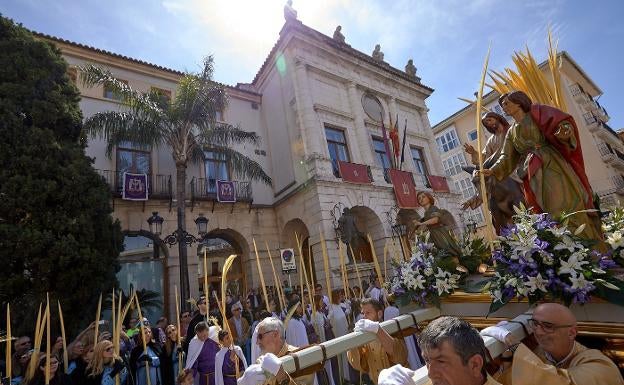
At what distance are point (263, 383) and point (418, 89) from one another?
2237 centimetres

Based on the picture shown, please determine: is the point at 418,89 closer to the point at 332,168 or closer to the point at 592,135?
the point at 332,168

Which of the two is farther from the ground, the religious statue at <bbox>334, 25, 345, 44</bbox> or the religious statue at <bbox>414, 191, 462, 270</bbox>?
the religious statue at <bbox>334, 25, 345, 44</bbox>

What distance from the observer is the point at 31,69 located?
9.54 metres

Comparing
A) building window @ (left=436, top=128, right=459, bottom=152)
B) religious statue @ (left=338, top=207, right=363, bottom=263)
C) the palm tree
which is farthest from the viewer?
building window @ (left=436, top=128, right=459, bottom=152)

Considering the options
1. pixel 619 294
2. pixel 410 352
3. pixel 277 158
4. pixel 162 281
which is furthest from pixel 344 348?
pixel 277 158

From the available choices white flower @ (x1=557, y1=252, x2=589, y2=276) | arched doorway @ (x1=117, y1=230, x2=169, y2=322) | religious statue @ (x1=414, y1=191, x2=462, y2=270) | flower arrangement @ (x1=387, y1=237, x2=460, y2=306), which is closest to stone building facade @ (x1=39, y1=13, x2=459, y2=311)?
arched doorway @ (x1=117, y1=230, x2=169, y2=322)

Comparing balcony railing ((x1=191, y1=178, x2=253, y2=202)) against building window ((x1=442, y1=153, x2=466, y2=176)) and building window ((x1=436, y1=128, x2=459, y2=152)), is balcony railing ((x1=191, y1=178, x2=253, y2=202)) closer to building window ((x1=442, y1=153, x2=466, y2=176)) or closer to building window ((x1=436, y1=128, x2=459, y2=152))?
building window ((x1=442, y1=153, x2=466, y2=176))

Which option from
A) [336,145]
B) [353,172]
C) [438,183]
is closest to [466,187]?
[438,183]

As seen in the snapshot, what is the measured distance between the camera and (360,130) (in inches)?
668

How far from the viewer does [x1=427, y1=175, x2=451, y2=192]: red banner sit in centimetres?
1830

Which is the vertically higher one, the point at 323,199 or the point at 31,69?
the point at 31,69

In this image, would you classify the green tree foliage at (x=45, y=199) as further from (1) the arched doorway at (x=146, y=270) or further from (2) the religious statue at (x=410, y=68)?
(2) the religious statue at (x=410, y=68)

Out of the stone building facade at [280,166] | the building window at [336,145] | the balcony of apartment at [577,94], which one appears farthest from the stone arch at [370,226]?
the balcony of apartment at [577,94]

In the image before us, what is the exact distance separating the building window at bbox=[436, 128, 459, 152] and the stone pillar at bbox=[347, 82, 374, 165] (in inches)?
745
